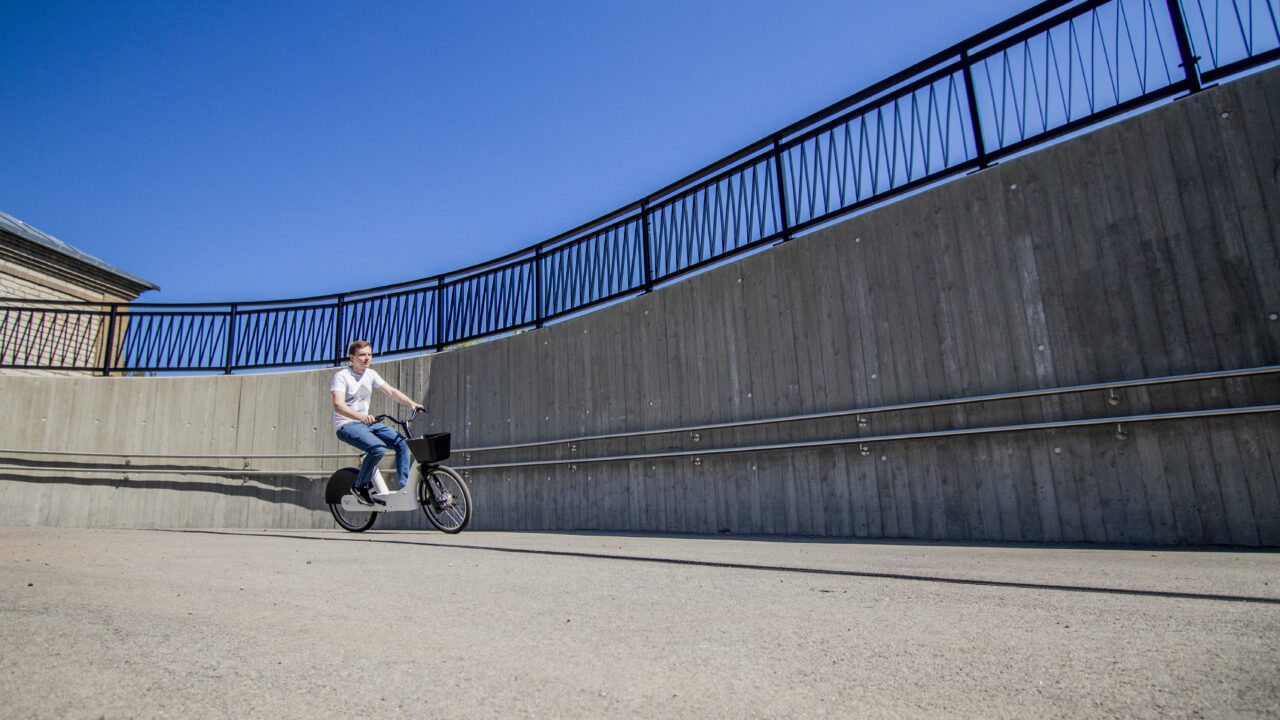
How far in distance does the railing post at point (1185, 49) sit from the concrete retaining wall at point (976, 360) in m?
0.14

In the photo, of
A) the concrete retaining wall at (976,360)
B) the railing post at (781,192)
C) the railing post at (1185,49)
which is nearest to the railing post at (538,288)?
the concrete retaining wall at (976,360)

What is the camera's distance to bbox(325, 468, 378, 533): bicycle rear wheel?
7859 mm

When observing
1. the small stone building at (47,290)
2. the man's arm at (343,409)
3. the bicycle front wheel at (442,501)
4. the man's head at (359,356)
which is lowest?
the bicycle front wheel at (442,501)

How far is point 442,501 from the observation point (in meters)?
7.13

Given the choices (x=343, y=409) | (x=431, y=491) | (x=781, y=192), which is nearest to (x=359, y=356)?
(x=343, y=409)

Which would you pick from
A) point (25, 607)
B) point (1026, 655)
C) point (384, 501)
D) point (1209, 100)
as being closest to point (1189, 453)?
point (1209, 100)

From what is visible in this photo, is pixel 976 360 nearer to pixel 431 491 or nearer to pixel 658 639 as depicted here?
pixel 658 639

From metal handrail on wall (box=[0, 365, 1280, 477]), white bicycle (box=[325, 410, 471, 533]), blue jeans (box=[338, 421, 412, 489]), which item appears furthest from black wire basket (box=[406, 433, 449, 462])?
metal handrail on wall (box=[0, 365, 1280, 477])

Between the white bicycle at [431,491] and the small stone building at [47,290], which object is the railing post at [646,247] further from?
the small stone building at [47,290]

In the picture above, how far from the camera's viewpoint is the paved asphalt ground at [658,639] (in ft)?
5.59

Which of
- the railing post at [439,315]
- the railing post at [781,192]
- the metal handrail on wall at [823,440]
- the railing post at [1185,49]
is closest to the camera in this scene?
the metal handrail on wall at [823,440]

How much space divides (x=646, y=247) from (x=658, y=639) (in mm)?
6287

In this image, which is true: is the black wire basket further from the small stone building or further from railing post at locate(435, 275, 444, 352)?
the small stone building

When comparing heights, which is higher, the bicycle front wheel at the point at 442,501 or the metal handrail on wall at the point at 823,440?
the metal handrail on wall at the point at 823,440
